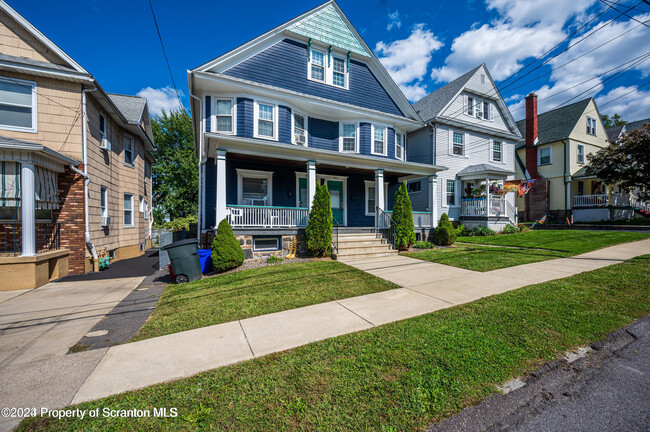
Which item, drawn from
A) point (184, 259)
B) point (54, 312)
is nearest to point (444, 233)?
point (184, 259)

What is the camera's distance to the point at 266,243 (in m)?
9.42

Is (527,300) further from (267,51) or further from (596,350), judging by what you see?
(267,51)

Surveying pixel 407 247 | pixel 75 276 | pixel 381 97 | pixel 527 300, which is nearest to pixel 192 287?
pixel 75 276

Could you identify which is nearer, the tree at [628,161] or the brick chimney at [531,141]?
the tree at [628,161]

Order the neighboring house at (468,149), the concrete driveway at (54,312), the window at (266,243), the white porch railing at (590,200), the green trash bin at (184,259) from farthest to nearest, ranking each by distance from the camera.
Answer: the white porch railing at (590,200), the neighboring house at (468,149), the window at (266,243), the green trash bin at (184,259), the concrete driveway at (54,312)

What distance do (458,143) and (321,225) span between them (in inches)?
492

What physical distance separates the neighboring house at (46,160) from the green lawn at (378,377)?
7.33m

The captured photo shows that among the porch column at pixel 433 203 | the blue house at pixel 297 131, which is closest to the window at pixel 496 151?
the blue house at pixel 297 131

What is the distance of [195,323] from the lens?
4117 millimetres

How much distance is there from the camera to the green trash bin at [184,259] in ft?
22.7

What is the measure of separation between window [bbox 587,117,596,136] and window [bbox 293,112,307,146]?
2498 centimetres

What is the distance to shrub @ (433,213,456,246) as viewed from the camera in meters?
11.7

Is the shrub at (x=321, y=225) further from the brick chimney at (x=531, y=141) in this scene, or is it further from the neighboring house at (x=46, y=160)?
the brick chimney at (x=531, y=141)

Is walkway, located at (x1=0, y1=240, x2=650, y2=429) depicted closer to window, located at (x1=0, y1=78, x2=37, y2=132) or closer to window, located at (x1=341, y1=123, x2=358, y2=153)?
window, located at (x1=341, y1=123, x2=358, y2=153)
